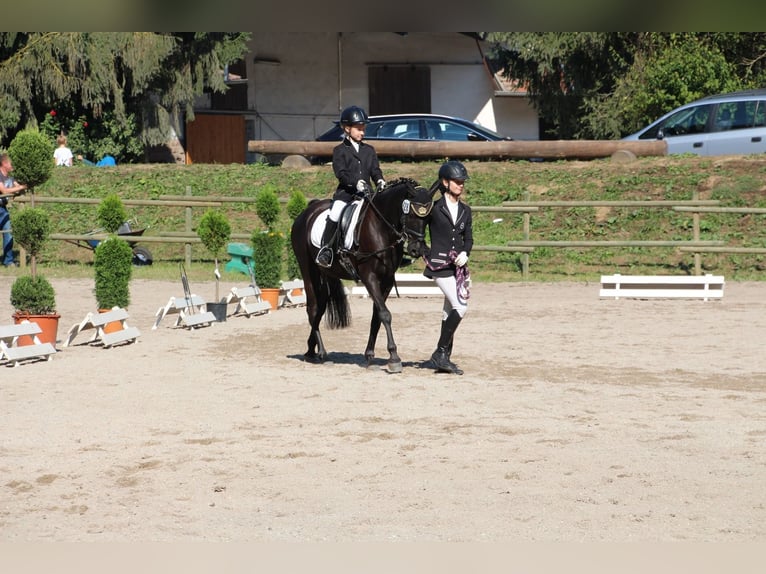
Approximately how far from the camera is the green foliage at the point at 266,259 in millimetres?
16312

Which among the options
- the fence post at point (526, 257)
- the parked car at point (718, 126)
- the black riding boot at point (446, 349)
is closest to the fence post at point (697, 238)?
the fence post at point (526, 257)

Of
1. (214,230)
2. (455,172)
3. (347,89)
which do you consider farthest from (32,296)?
(347,89)

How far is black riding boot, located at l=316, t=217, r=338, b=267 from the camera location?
420 inches

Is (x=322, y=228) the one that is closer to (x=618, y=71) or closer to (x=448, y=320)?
(x=448, y=320)

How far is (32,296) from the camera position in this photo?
11711 mm

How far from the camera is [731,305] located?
1611 centimetres

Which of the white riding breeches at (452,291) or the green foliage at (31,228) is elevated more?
the green foliage at (31,228)

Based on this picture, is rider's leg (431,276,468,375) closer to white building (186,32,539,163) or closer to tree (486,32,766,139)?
tree (486,32,766,139)

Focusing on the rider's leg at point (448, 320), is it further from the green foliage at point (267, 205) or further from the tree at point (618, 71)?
the tree at point (618, 71)

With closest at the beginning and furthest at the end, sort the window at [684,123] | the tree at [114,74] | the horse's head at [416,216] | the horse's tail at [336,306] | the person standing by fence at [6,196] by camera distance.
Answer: the horse's head at [416,216] → the horse's tail at [336,306] → the person standing by fence at [6,196] → the window at [684,123] → the tree at [114,74]

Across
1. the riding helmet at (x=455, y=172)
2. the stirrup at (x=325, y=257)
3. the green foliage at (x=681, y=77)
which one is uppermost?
the green foliage at (x=681, y=77)

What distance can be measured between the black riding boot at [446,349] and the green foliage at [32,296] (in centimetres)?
440

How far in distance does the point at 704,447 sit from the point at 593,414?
1305 millimetres

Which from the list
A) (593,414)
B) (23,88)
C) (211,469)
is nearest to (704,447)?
(593,414)
